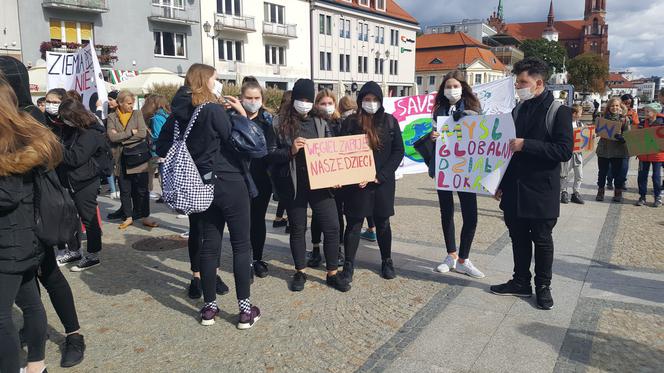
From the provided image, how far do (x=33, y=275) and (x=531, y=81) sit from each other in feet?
13.2

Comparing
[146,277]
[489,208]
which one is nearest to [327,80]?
[489,208]

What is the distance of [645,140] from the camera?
830cm

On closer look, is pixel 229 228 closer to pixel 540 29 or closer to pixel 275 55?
pixel 275 55

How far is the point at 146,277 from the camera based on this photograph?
5.29 metres

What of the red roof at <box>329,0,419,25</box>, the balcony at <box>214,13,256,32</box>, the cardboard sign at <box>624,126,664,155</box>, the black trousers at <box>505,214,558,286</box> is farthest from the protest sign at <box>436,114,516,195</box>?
the red roof at <box>329,0,419,25</box>

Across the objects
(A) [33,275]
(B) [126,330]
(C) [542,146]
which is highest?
(C) [542,146]

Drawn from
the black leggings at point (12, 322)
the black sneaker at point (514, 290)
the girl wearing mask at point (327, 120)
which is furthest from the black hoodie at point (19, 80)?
the black sneaker at point (514, 290)

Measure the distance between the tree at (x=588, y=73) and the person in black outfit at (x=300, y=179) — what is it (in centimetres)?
9248

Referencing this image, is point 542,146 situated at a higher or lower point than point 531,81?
lower

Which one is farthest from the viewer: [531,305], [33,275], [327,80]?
[327,80]

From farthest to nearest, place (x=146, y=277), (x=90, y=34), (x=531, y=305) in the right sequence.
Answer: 1. (x=90, y=34)
2. (x=146, y=277)
3. (x=531, y=305)

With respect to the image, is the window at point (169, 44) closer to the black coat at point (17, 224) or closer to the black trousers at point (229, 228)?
the black trousers at point (229, 228)

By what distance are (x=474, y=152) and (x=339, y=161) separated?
137 cm

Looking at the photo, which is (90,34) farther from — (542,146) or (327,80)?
(542,146)
